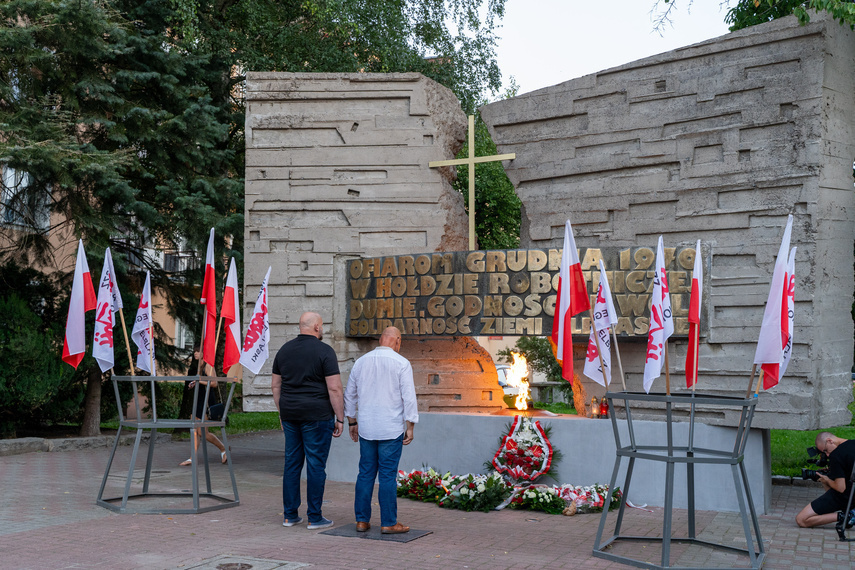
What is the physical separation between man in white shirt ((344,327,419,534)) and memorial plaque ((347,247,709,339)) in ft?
10.2

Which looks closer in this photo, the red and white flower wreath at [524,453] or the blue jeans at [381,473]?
the blue jeans at [381,473]

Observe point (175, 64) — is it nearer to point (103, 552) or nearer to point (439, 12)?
point (439, 12)

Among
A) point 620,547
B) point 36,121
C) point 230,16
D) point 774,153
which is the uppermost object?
point 230,16

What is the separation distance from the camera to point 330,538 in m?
7.25

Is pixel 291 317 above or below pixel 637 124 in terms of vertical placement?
below

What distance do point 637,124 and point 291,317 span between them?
17.5ft

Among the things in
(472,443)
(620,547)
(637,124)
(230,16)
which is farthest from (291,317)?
(230,16)

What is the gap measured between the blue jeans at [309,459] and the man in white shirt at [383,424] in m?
0.35

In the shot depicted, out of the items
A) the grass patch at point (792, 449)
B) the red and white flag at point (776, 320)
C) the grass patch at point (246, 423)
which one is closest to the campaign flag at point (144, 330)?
the red and white flag at point (776, 320)

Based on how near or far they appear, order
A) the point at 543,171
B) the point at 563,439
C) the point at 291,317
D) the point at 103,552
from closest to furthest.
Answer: the point at 103,552, the point at 563,439, the point at 543,171, the point at 291,317

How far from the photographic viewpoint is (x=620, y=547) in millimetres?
7102

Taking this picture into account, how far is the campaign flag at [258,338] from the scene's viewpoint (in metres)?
9.21

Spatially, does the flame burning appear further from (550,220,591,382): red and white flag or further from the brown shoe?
the brown shoe

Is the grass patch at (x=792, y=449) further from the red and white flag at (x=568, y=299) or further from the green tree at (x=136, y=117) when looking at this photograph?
the green tree at (x=136, y=117)
